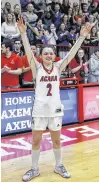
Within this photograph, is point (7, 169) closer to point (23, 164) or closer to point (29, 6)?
point (23, 164)

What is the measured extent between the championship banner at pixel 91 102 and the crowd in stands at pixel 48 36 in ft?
2.61

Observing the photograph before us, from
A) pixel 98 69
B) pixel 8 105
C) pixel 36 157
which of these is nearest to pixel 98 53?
pixel 98 69

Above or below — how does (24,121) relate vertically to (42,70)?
below

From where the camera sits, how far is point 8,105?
675 centimetres

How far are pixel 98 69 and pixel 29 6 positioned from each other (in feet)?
9.43

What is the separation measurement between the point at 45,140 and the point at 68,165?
1.52 m

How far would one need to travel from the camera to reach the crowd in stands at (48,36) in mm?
7168

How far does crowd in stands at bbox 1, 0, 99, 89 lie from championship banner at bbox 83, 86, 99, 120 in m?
0.80

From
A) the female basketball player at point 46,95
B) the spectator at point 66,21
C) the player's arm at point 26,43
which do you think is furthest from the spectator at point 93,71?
the player's arm at point 26,43

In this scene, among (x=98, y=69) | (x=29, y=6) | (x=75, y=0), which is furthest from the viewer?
(x=75, y=0)

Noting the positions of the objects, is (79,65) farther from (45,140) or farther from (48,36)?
(45,140)

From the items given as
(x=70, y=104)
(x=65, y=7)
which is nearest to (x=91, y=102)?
(x=70, y=104)

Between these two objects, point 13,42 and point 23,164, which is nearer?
point 23,164

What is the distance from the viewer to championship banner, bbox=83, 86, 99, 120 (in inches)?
317
